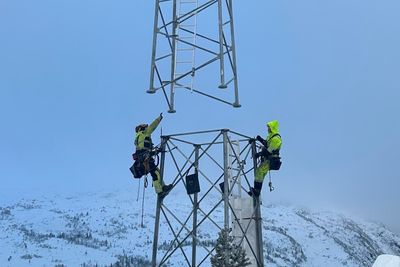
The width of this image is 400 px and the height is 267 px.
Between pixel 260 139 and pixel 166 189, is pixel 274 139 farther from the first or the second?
pixel 166 189

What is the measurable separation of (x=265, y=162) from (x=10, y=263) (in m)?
167

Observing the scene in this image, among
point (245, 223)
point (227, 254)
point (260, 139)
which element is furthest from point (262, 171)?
point (227, 254)

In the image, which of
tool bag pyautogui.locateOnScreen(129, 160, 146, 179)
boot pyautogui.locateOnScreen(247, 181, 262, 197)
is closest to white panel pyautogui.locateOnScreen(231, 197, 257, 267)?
boot pyautogui.locateOnScreen(247, 181, 262, 197)

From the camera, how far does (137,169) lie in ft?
43.9

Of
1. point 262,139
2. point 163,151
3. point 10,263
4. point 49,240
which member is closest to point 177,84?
point 163,151

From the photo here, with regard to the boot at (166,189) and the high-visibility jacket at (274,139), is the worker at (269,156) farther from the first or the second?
the boot at (166,189)

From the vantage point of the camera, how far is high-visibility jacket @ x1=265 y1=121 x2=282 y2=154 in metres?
13.0

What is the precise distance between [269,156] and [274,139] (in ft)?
1.40

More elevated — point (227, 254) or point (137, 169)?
point (137, 169)

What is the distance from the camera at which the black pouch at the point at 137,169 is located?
43.8ft

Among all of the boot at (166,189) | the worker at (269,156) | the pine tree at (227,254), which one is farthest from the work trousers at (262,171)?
the pine tree at (227,254)

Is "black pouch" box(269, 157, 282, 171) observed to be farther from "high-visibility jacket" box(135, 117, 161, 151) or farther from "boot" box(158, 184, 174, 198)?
"high-visibility jacket" box(135, 117, 161, 151)

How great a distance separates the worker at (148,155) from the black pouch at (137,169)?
8 centimetres

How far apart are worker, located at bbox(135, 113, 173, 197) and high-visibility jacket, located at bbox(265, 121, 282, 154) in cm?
263
